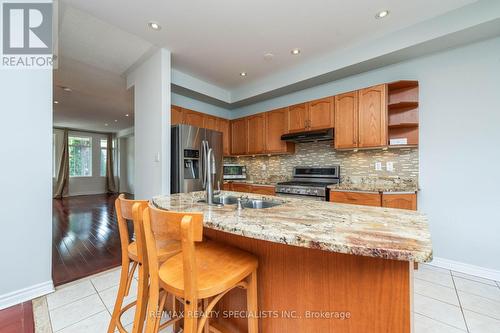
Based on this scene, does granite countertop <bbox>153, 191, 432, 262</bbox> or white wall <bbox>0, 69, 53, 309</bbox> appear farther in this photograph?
white wall <bbox>0, 69, 53, 309</bbox>

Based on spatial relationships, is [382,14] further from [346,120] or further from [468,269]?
[468,269]

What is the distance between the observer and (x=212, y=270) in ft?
3.25

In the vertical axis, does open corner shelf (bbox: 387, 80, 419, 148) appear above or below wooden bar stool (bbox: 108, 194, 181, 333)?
above

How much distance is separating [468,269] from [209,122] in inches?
166

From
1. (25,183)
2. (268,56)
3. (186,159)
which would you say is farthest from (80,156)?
(268,56)

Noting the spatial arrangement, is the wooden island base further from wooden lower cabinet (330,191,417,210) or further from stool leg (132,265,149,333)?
wooden lower cabinet (330,191,417,210)

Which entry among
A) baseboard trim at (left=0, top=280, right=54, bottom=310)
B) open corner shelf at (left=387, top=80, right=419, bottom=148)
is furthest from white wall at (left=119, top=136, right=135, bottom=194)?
open corner shelf at (left=387, top=80, right=419, bottom=148)

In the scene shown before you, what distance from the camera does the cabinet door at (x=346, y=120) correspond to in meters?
2.95

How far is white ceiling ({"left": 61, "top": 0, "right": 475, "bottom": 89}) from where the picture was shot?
211 centimetres

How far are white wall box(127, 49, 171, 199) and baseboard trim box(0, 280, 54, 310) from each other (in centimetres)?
134

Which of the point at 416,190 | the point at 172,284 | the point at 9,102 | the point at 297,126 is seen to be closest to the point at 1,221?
the point at 9,102

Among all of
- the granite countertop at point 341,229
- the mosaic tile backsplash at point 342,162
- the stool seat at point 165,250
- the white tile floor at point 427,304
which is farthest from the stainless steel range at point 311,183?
the stool seat at point 165,250

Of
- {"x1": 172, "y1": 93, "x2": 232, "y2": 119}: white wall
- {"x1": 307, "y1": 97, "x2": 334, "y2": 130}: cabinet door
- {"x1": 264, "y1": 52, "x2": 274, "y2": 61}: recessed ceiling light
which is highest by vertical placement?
{"x1": 264, "y1": 52, "x2": 274, "y2": 61}: recessed ceiling light

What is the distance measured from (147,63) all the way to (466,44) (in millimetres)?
4011
